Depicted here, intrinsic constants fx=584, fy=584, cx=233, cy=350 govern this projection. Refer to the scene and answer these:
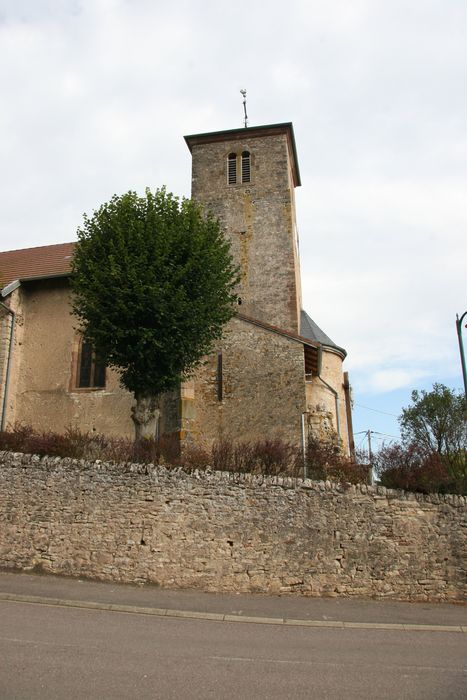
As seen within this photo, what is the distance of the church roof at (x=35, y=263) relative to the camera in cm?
1898

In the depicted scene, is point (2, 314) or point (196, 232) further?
point (2, 314)

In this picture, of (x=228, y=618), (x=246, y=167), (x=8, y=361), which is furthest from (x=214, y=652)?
(x=246, y=167)

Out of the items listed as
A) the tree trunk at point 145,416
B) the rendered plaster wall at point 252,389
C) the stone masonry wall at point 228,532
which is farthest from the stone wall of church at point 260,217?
the stone masonry wall at point 228,532

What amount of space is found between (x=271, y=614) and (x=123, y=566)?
305cm

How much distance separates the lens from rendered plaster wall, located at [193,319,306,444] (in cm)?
1673

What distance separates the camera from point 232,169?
23328mm

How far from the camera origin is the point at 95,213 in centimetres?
1533

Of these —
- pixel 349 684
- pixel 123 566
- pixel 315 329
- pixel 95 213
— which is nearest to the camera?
pixel 349 684

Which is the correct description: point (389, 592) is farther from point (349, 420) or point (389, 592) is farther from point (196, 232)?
point (349, 420)

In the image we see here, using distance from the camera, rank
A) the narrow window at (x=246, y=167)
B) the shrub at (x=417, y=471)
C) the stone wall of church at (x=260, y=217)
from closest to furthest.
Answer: the shrub at (x=417, y=471) < the stone wall of church at (x=260, y=217) < the narrow window at (x=246, y=167)

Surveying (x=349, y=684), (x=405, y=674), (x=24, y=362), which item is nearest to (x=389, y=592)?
(x=405, y=674)

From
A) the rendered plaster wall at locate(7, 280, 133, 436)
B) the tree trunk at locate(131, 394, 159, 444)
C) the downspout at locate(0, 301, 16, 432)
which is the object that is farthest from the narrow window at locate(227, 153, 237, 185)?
the tree trunk at locate(131, 394, 159, 444)

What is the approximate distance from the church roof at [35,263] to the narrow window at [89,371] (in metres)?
2.56

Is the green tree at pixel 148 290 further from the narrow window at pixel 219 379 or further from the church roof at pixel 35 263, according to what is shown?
the church roof at pixel 35 263
